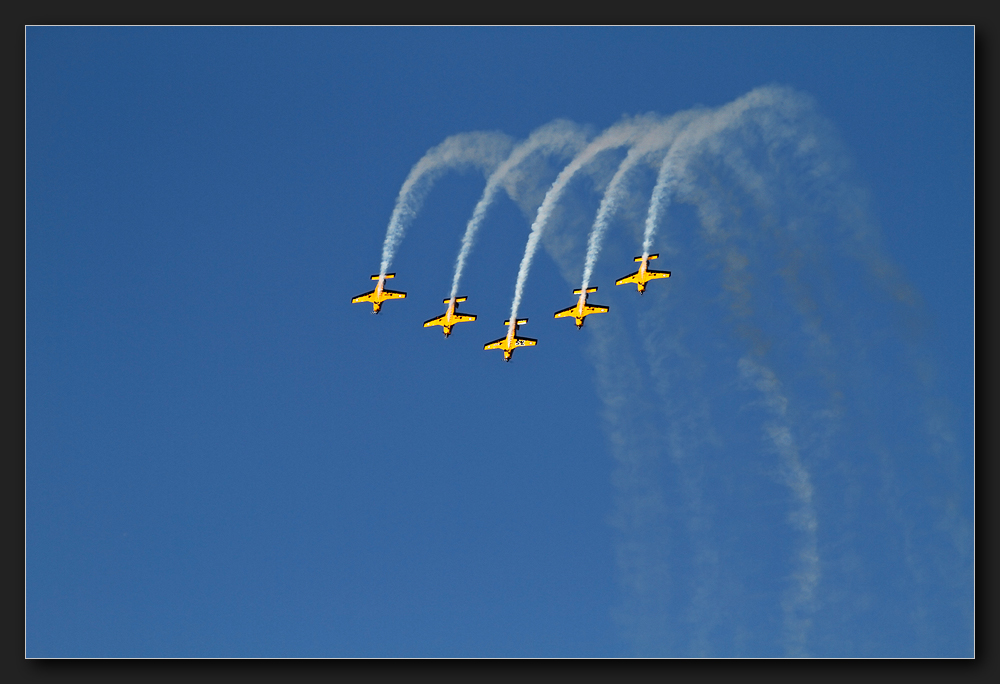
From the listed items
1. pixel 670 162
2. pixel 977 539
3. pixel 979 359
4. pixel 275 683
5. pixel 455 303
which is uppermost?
pixel 670 162

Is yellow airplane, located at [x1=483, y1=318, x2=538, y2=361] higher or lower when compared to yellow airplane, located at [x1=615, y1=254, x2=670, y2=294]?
lower

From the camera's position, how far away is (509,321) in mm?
53219

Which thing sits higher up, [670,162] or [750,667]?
[670,162]

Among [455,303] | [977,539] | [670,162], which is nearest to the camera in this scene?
[977,539]

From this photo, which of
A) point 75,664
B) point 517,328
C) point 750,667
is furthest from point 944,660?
point 75,664

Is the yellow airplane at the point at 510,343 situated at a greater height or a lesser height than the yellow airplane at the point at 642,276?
lesser

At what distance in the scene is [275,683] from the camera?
1784 inches

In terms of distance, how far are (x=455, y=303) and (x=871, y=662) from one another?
21072 millimetres

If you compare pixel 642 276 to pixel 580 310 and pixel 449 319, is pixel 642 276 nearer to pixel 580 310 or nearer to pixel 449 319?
pixel 580 310

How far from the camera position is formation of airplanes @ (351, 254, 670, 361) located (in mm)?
53094

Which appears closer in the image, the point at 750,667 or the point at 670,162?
the point at 750,667

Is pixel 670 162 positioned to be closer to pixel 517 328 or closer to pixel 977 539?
pixel 517 328

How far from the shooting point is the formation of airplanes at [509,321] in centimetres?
5309

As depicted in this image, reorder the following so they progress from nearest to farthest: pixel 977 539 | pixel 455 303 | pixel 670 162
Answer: pixel 977 539 < pixel 670 162 < pixel 455 303
